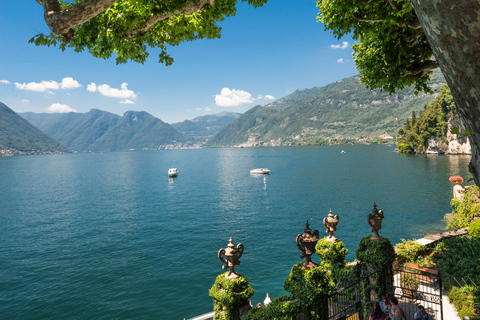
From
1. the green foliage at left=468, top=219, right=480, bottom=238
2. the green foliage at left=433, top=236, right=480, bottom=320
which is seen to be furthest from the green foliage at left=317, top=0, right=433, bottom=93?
the green foliage at left=468, top=219, right=480, bottom=238

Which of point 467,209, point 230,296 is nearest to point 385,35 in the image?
point 230,296

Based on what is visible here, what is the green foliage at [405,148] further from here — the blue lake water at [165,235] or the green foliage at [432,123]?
the blue lake water at [165,235]

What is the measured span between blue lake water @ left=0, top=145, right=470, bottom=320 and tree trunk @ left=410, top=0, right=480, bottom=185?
1861cm

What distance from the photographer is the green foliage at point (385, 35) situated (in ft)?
28.0

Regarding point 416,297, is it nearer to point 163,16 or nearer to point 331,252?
point 331,252

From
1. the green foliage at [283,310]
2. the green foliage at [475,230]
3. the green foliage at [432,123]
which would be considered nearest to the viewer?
the green foliage at [283,310]

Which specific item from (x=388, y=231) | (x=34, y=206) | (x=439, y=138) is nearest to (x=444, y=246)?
(x=388, y=231)

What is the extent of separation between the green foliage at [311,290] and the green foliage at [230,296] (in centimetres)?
133

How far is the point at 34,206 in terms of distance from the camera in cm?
4700

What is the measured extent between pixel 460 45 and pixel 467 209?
28199mm

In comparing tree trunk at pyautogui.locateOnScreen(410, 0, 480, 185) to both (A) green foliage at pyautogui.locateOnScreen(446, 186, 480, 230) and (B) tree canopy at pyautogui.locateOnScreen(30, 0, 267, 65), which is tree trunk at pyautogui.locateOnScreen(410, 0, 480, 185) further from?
(A) green foliage at pyautogui.locateOnScreen(446, 186, 480, 230)

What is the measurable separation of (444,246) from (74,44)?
19.4m

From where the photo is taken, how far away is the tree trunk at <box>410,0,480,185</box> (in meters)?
1.61

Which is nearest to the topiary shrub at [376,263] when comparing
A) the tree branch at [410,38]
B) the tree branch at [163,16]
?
the tree branch at [410,38]
